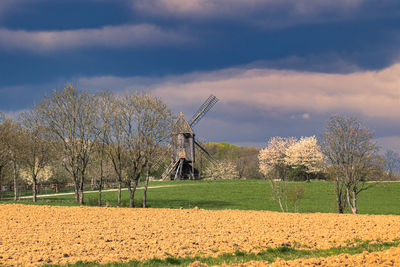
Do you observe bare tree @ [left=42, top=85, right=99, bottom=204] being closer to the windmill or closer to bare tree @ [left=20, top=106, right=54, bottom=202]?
bare tree @ [left=20, top=106, right=54, bottom=202]

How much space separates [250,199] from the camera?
4325cm

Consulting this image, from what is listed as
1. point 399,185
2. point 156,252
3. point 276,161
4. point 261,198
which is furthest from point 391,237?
point 276,161

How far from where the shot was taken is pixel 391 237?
14.8m

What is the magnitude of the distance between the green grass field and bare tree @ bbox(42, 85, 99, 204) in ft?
15.7

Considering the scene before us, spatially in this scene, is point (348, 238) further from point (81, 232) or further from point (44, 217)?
point (44, 217)

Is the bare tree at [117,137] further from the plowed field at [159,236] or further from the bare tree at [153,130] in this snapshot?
the plowed field at [159,236]

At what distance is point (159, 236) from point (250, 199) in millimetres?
29400

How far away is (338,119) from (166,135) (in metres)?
14.9

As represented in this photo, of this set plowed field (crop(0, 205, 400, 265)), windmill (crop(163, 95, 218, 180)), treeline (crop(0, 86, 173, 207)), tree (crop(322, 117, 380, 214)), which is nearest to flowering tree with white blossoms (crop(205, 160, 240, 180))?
windmill (crop(163, 95, 218, 180))

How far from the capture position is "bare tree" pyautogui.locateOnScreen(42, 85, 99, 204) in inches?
1426

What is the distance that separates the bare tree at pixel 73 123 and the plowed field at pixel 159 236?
15631 millimetres

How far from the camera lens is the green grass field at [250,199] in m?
36.2

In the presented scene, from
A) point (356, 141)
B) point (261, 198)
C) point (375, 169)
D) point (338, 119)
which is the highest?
point (338, 119)

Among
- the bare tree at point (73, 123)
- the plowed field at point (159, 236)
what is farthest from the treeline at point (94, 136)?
the plowed field at point (159, 236)
